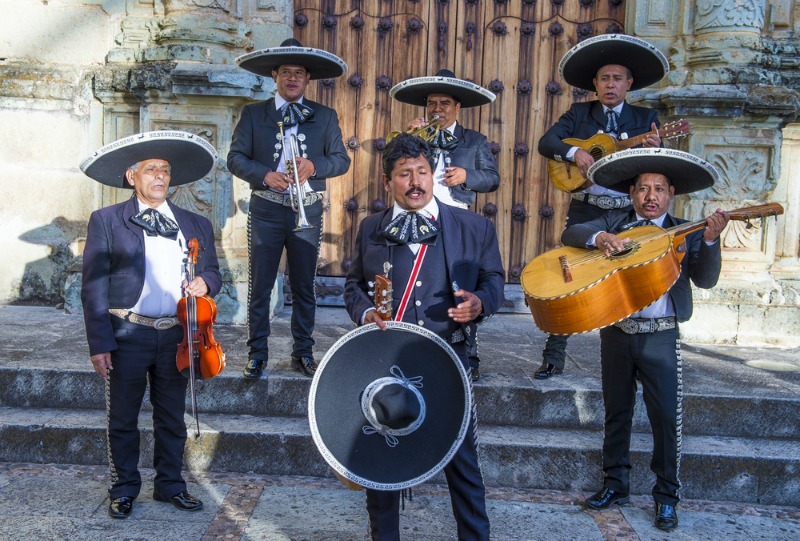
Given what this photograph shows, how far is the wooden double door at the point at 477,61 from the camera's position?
724cm

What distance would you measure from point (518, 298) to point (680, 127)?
295 cm

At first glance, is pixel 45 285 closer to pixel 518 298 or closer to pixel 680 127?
pixel 518 298

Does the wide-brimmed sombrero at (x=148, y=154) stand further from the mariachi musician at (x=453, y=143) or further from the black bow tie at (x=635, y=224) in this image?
the black bow tie at (x=635, y=224)

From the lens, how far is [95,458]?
4961 mm

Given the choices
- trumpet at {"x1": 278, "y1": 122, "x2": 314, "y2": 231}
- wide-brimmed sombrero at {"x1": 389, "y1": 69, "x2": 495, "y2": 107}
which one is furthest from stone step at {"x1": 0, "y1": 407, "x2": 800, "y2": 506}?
wide-brimmed sombrero at {"x1": 389, "y1": 69, "x2": 495, "y2": 107}

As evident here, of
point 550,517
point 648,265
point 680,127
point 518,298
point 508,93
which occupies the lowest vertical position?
point 550,517

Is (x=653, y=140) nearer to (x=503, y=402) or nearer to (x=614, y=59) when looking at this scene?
(x=614, y=59)

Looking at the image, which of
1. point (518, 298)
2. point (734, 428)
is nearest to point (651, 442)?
point (734, 428)

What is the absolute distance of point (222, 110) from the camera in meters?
6.70

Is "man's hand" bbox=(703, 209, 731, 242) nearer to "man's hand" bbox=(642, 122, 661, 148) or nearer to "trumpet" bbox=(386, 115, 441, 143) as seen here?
"man's hand" bbox=(642, 122, 661, 148)

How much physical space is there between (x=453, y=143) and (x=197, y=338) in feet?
6.91

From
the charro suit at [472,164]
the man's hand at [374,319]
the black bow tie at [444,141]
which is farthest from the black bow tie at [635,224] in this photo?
the black bow tie at [444,141]

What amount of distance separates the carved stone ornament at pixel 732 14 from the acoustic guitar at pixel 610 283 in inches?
122

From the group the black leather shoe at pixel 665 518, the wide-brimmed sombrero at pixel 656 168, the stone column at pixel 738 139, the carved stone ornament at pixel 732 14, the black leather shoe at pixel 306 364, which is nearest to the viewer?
the wide-brimmed sombrero at pixel 656 168
